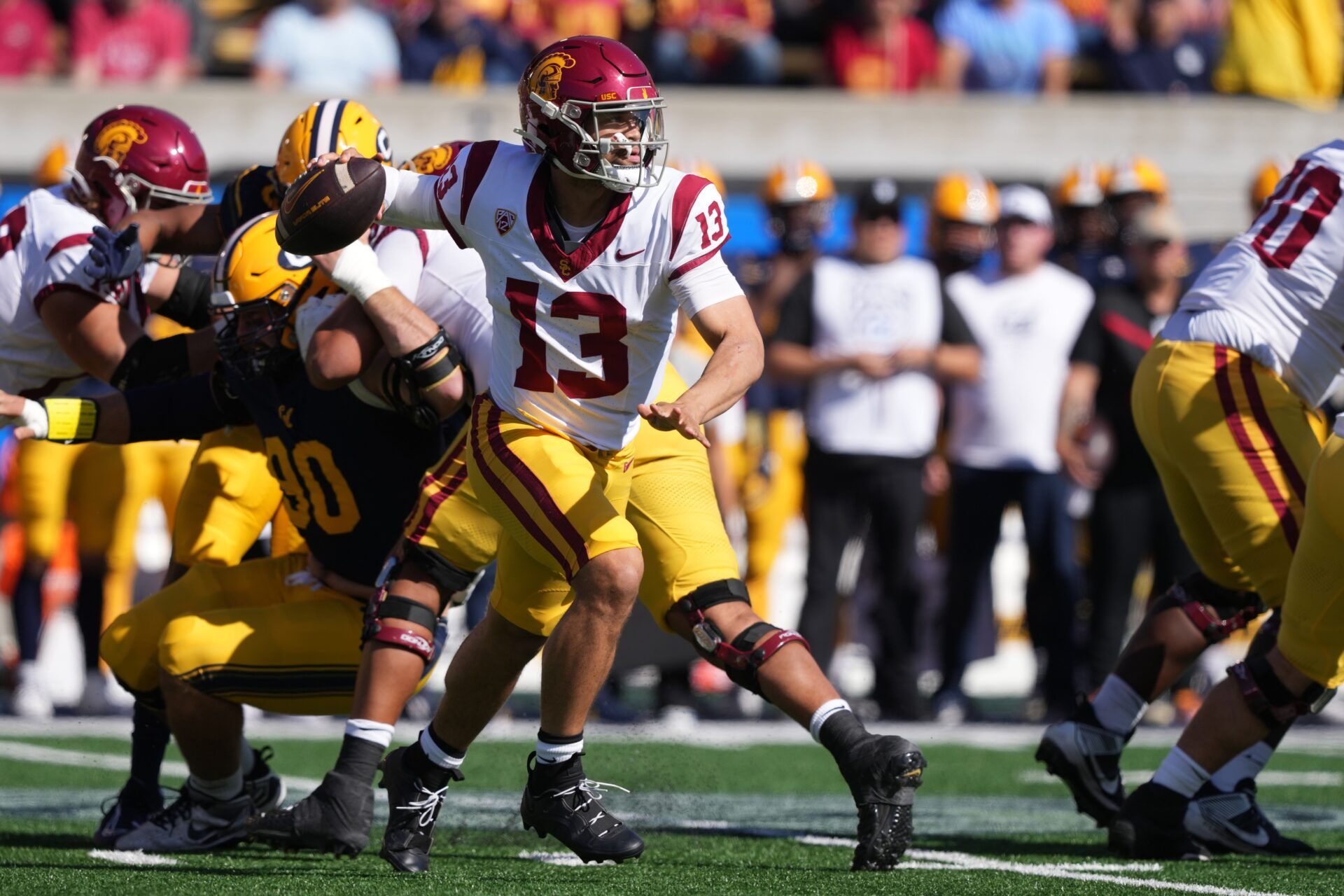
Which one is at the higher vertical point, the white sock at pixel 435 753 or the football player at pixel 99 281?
the football player at pixel 99 281

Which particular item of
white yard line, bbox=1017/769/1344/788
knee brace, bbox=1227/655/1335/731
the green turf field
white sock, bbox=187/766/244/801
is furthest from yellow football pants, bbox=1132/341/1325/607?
white sock, bbox=187/766/244/801

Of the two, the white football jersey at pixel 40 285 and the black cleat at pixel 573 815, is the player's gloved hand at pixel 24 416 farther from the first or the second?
the black cleat at pixel 573 815

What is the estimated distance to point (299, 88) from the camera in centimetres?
1118

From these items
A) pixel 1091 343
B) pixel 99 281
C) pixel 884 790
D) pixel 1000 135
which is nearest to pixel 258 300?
pixel 99 281

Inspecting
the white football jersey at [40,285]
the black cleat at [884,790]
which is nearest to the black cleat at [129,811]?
the white football jersey at [40,285]

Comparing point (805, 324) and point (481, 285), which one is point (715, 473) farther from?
point (481, 285)

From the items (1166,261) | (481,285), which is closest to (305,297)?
(481,285)

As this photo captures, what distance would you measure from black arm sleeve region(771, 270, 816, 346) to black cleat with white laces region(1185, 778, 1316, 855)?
3.69 meters

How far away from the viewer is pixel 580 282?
3967 mm

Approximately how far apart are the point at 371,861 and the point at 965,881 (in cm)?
133

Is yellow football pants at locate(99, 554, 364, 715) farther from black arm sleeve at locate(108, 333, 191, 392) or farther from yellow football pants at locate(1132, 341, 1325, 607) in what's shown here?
yellow football pants at locate(1132, 341, 1325, 607)

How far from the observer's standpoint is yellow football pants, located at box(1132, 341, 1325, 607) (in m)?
4.46

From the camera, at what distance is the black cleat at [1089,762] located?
15.7 feet

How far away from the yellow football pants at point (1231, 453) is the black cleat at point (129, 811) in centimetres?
263
